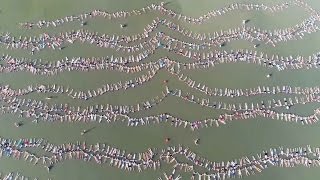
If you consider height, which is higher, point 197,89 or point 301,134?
point 197,89

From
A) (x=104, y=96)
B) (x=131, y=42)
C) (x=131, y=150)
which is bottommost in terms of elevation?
(x=131, y=150)

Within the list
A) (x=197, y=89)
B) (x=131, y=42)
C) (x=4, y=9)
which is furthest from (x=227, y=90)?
(x=4, y=9)

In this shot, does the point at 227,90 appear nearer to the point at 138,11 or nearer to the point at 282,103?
the point at 282,103

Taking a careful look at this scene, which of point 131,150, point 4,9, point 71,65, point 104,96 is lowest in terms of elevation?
point 131,150

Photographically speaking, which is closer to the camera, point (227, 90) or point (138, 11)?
point (227, 90)

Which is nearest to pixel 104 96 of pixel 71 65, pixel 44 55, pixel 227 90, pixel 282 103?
pixel 71 65

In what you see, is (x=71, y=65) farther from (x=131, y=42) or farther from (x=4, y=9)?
(x=4, y=9)
